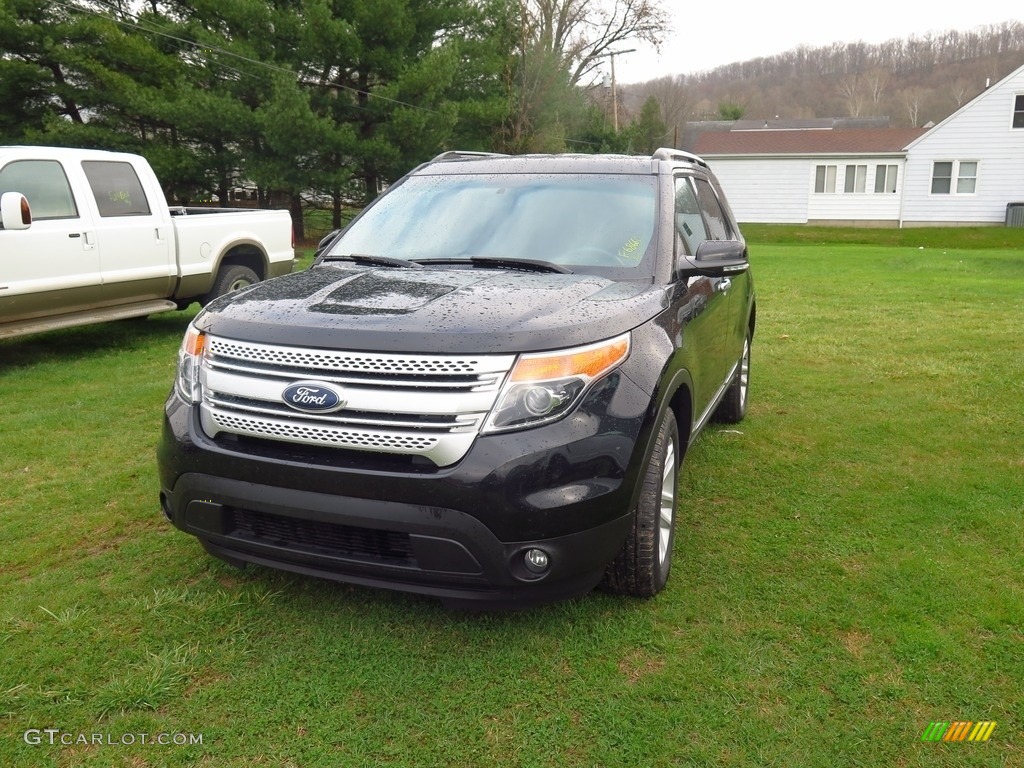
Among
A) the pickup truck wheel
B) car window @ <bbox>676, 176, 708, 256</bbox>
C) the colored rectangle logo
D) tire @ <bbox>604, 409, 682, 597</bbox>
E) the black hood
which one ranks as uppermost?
car window @ <bbox>676, 176, 708, 256</bbox>

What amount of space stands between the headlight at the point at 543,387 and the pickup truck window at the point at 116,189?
671 centimetres

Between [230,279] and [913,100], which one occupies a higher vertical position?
[913,100]

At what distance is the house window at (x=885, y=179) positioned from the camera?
3481 cm

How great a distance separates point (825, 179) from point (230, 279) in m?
32.6

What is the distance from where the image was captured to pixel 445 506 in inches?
101

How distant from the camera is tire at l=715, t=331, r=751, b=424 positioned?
A: 5.68 metres

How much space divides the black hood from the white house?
35728mm

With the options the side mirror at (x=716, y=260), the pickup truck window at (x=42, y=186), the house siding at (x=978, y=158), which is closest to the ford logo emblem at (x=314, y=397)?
the side mirror at (x=716, y=260)

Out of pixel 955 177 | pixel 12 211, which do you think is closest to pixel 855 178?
pixel 955 177

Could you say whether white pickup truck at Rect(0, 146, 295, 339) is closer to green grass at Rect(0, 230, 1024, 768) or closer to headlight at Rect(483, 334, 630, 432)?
green grass at Rect(0, 230, 1024, 768)

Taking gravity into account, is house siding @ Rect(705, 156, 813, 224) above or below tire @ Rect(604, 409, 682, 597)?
above

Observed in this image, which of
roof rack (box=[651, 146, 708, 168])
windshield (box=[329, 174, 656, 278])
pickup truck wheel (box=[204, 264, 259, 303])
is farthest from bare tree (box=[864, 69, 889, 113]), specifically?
windshield (box=[329, 174, 656, 278])

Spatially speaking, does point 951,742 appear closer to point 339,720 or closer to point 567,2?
point 339,720

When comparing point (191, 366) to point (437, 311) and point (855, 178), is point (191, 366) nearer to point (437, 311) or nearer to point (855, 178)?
point (437, 311)
